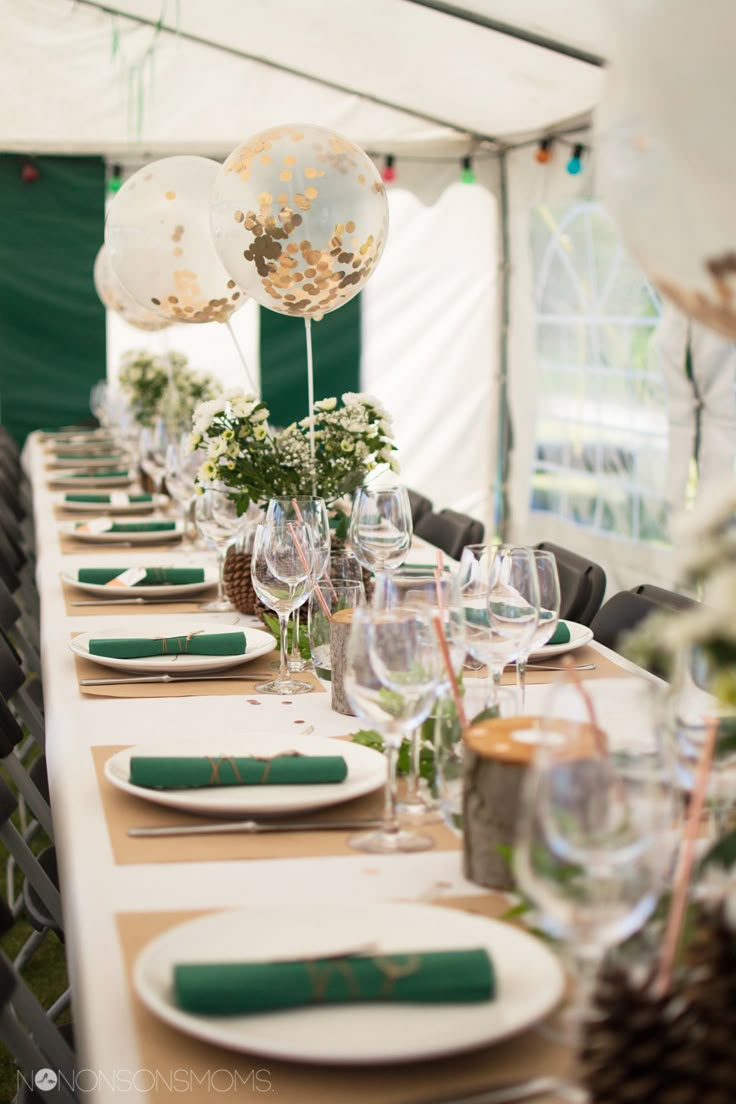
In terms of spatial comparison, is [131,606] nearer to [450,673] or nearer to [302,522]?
[302,522]

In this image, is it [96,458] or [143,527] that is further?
[96,458]

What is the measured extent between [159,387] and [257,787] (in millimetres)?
4644

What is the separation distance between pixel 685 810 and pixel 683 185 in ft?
2.32

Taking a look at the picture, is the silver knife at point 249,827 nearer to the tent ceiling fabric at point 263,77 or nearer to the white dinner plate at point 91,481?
the white dinner plate at point 91,481

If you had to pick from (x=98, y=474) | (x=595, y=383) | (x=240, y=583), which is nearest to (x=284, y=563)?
(x=240, y=583)

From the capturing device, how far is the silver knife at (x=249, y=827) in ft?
4.90

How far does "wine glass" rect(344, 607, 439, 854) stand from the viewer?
1355 mm

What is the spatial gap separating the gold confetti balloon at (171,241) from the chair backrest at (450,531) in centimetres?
99

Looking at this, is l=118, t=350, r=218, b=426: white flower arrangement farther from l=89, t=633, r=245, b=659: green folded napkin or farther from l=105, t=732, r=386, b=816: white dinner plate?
l=105, t=732, r=386, b=816: white dinner plate

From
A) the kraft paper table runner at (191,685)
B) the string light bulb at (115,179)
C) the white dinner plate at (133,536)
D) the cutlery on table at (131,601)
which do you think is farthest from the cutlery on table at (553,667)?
the string light bulb at (115,179)

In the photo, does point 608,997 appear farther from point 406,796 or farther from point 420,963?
point 406,796

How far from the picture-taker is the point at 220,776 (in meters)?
1.58

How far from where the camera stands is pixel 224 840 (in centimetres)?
148

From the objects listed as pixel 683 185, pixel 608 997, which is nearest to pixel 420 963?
pixel 608 997
